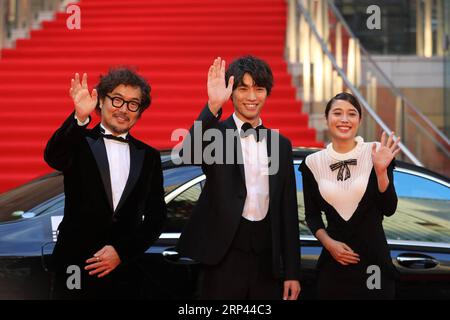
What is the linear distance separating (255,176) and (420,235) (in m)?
1.42

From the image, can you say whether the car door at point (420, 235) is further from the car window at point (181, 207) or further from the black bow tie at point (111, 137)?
the black bow tie at point (111, 137)

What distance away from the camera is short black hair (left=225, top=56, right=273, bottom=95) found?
4.09 m

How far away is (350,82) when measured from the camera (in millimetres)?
10047

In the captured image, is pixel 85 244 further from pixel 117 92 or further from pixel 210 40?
pixel 210 40

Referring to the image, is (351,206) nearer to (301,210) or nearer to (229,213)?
(229,213)

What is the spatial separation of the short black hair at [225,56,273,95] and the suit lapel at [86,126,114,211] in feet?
2.20

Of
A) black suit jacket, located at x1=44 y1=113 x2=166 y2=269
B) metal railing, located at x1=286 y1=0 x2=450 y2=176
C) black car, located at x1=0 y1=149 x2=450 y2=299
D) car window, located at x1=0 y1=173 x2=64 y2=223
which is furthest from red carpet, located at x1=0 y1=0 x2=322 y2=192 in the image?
black suit jacket, located at x1=44 y1=113 x2=166 y2=269

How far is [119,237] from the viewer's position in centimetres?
401

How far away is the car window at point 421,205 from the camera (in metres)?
5.08

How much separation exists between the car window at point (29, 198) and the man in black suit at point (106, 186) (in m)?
0.91

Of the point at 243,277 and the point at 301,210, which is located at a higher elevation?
the point at 301,210

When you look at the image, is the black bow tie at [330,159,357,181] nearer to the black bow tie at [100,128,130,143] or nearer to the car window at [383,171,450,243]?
the car window at [383,171,450,243]

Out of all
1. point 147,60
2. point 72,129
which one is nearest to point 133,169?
point 72,129
